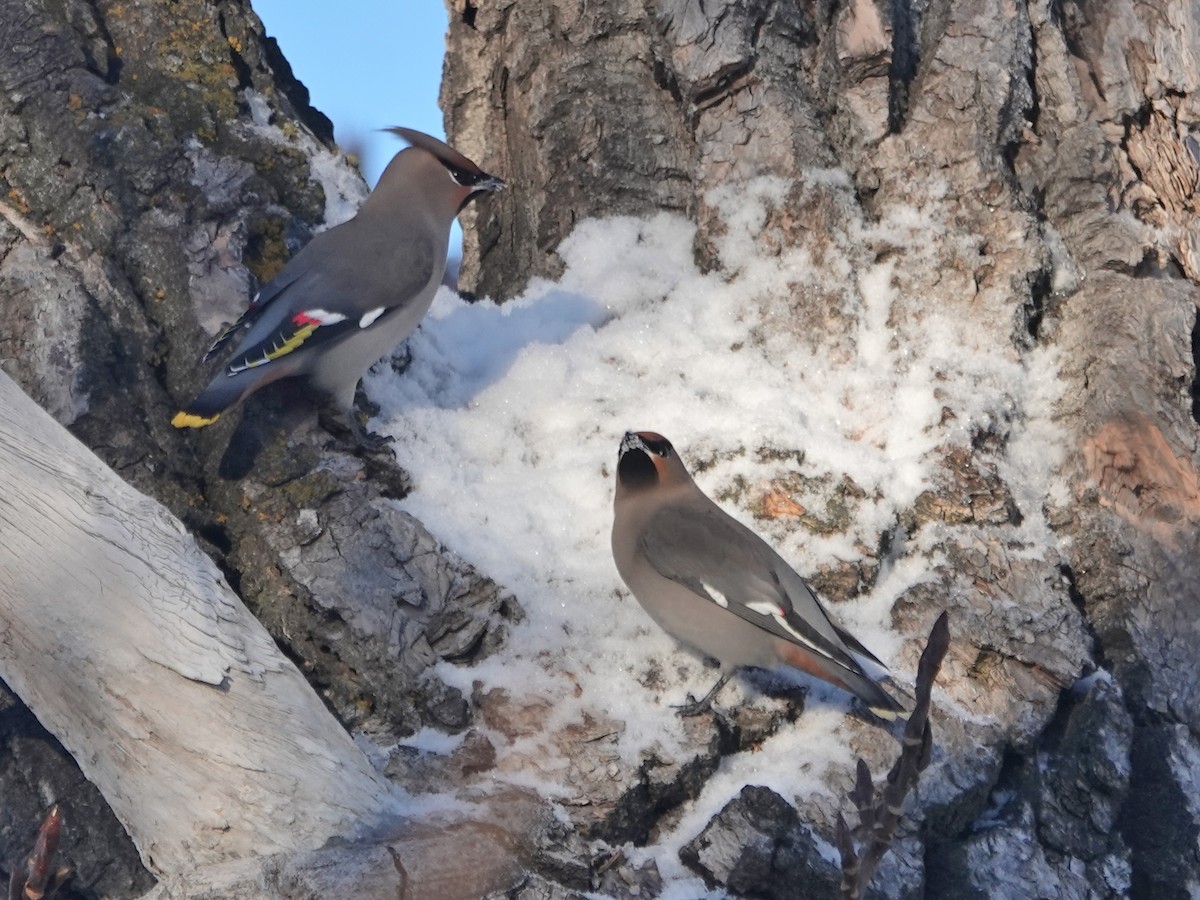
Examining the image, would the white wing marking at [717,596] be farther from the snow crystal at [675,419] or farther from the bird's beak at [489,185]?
the bird's beak at [489,185]

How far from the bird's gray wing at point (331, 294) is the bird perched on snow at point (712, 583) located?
0.94 meters

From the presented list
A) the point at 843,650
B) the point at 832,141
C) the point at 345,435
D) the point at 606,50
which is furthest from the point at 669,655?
the point at 606,50

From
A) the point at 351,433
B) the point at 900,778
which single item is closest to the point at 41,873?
the point at 900,778

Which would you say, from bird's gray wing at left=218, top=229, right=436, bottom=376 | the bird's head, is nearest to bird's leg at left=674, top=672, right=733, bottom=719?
the bird's head

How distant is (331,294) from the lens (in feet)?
13.5

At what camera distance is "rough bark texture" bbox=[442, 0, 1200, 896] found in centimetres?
Answer: 320

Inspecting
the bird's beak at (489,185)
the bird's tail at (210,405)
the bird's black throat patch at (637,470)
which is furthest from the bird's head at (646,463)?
the bird's beak at (489,185)

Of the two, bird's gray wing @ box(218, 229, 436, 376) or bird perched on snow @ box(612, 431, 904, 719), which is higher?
bird's gray wing @ box(218, 229, 436, 376)

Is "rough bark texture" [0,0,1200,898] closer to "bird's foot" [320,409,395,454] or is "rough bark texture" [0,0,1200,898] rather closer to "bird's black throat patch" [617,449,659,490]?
"bird's foot" [320,409,395,454]

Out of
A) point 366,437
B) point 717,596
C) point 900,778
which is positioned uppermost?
point 366,437

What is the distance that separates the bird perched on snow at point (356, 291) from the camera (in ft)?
12.2

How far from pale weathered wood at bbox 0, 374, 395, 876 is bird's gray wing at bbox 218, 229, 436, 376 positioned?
3.28 ft

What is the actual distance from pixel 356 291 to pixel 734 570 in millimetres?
1461

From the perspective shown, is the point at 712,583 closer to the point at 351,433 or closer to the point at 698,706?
the point at 698,706
